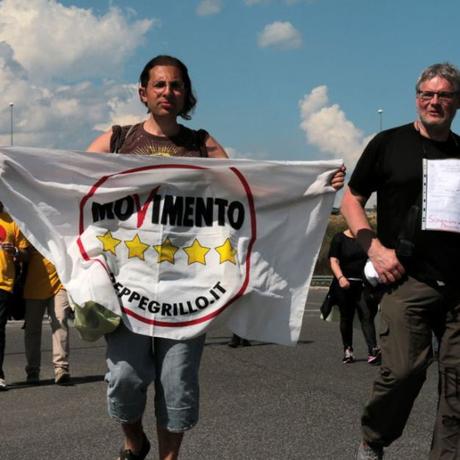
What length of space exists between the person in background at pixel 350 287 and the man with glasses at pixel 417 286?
5246 millimetres

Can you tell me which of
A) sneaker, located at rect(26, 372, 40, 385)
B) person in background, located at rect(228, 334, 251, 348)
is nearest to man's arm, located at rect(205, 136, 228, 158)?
sneaker, located at rect(26, 372, 40, 385)

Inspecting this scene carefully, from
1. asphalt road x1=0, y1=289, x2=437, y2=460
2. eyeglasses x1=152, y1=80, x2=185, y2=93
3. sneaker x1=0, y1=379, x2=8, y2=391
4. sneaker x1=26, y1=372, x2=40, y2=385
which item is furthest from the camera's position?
sneaker x1=26, y1=372, x2=40, y2=385

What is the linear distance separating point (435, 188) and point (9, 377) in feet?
18.2

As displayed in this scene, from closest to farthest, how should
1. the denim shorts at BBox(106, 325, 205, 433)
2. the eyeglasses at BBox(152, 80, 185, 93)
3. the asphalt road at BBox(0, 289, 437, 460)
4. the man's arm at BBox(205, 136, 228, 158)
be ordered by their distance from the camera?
1. the denim shorts at BBox(106, 325, 205, 433)
2. the eyeglasses at BBox(152, 80, 185, 93)
3. the man's arm at BBox(205, 136, 228, 158)
4. the asphalt road at BBox(0, 289, 437, 460)

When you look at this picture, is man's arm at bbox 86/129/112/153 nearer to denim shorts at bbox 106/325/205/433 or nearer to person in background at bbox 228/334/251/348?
denim shorts at bbox 106/325/205/433

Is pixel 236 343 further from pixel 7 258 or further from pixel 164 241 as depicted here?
pixel 164 241

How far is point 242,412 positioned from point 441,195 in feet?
9.23

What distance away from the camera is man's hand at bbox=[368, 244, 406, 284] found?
14.2 feet

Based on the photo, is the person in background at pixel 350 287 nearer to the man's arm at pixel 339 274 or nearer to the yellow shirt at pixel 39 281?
the man's arm at pixel 339 274

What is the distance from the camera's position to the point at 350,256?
9797 mm

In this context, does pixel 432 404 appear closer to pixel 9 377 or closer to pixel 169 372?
pixel 169 372

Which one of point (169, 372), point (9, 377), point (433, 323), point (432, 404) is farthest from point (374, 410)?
point (9, 377)

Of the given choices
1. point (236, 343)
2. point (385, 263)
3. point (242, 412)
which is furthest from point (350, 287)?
point (385, 263)

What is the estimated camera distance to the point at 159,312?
4.18 m
